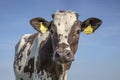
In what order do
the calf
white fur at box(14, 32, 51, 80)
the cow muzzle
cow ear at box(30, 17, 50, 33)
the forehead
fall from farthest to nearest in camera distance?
white fur at box(14, 32, 51, 80) → cow ear at box(30, 17, 50, 33) → the forehead → the calf → the cow muzzle

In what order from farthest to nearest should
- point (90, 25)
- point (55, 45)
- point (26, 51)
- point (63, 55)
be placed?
point (26, 51)
point (90, 25)
point (55, 45)
point (63, 55)

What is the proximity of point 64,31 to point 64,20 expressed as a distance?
0.41 m

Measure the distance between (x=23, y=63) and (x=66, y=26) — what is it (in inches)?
155

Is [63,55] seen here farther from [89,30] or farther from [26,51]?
[26,51]

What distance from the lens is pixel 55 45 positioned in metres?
10.4

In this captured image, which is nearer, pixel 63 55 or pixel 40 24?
pixel 63 55

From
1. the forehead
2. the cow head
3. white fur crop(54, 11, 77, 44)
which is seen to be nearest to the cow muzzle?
the cow head

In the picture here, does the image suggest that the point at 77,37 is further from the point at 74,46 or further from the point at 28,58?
the point at 28,58

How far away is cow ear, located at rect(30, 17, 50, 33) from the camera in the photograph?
1123cm

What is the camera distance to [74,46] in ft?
34.7

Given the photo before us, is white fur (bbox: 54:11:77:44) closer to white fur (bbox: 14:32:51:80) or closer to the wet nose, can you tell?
the wet nose

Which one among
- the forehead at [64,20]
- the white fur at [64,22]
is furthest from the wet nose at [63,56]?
the forehead at [64,20]

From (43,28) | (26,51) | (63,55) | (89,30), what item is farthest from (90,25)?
(26,51)

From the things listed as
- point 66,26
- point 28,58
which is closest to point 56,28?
point 66,26
